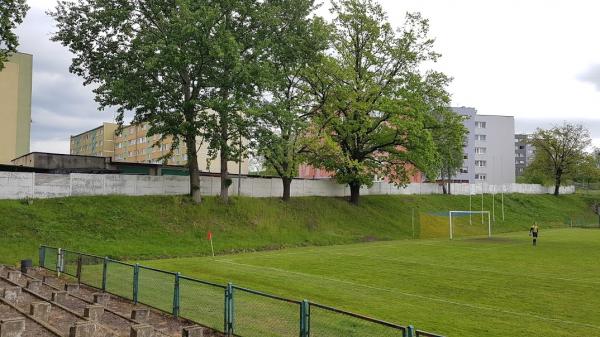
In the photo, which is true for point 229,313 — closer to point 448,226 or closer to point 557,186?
point 448,226

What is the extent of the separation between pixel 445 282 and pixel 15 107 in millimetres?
54548

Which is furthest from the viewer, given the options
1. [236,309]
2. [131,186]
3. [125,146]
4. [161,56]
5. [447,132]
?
[125,146]

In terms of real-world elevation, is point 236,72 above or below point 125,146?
below

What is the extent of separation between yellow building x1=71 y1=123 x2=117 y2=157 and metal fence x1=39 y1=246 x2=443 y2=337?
102663 millimetres

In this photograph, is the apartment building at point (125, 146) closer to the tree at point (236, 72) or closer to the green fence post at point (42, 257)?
the tree at point (236, 72)

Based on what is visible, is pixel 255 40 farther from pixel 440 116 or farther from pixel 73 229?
pixel 440 116

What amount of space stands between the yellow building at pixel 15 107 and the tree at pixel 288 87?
3249 cm

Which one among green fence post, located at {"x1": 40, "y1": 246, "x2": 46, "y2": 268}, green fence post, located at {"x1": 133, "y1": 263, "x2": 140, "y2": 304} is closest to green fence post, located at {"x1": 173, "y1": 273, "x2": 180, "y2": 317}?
green fence post, located at {"x1": 133, "y1": 263, "x2": 140, "y2": 304}

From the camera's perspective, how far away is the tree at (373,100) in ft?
156

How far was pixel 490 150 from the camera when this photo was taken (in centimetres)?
11962

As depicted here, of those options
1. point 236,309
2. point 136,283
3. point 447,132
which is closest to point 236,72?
point 136,283

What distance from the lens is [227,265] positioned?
2705 cm

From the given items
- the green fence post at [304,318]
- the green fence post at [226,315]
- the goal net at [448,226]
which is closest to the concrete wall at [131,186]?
the goal net at [448,226]

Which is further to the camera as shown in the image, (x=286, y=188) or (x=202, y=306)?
(x=286, y=188)
